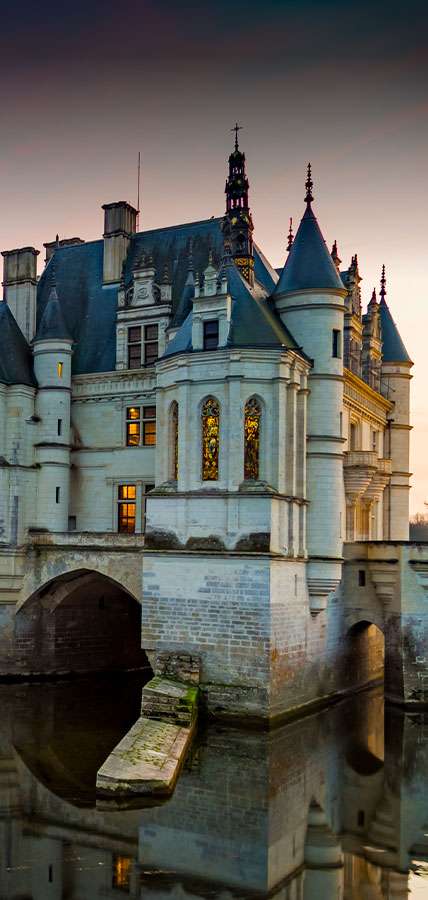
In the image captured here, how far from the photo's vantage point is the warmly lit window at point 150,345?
31953 mm

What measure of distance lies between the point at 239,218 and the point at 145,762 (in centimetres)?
1920

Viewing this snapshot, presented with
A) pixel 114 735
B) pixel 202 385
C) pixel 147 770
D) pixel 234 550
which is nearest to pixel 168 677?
pixel 114 735

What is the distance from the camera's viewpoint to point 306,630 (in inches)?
1055

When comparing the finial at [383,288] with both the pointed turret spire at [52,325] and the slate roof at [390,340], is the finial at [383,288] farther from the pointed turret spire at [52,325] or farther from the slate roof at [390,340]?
the pointed turret spire at [52,325]

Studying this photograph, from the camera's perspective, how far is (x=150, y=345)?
32.1m

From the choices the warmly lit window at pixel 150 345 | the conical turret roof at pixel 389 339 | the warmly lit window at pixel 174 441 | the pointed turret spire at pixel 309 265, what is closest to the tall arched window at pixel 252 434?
the warmly lit window at pixel 174 441

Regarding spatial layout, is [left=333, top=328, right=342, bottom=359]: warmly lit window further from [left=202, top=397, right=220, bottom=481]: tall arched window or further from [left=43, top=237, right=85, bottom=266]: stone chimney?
[left=43, top=237, right=85, bottom=266]: stone chimney

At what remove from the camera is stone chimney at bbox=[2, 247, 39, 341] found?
33.9m

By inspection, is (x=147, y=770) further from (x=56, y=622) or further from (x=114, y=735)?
(x=56, y=622)

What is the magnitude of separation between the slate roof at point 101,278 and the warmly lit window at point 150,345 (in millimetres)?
1050

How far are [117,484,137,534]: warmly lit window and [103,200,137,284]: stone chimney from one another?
27.9ft

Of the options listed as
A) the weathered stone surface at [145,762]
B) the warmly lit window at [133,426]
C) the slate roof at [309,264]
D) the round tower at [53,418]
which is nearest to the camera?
the weathered stone surface at [145,762]

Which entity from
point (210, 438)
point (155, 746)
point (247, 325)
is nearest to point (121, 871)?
point (155, 746)

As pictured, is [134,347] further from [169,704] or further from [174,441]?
[169,704]
